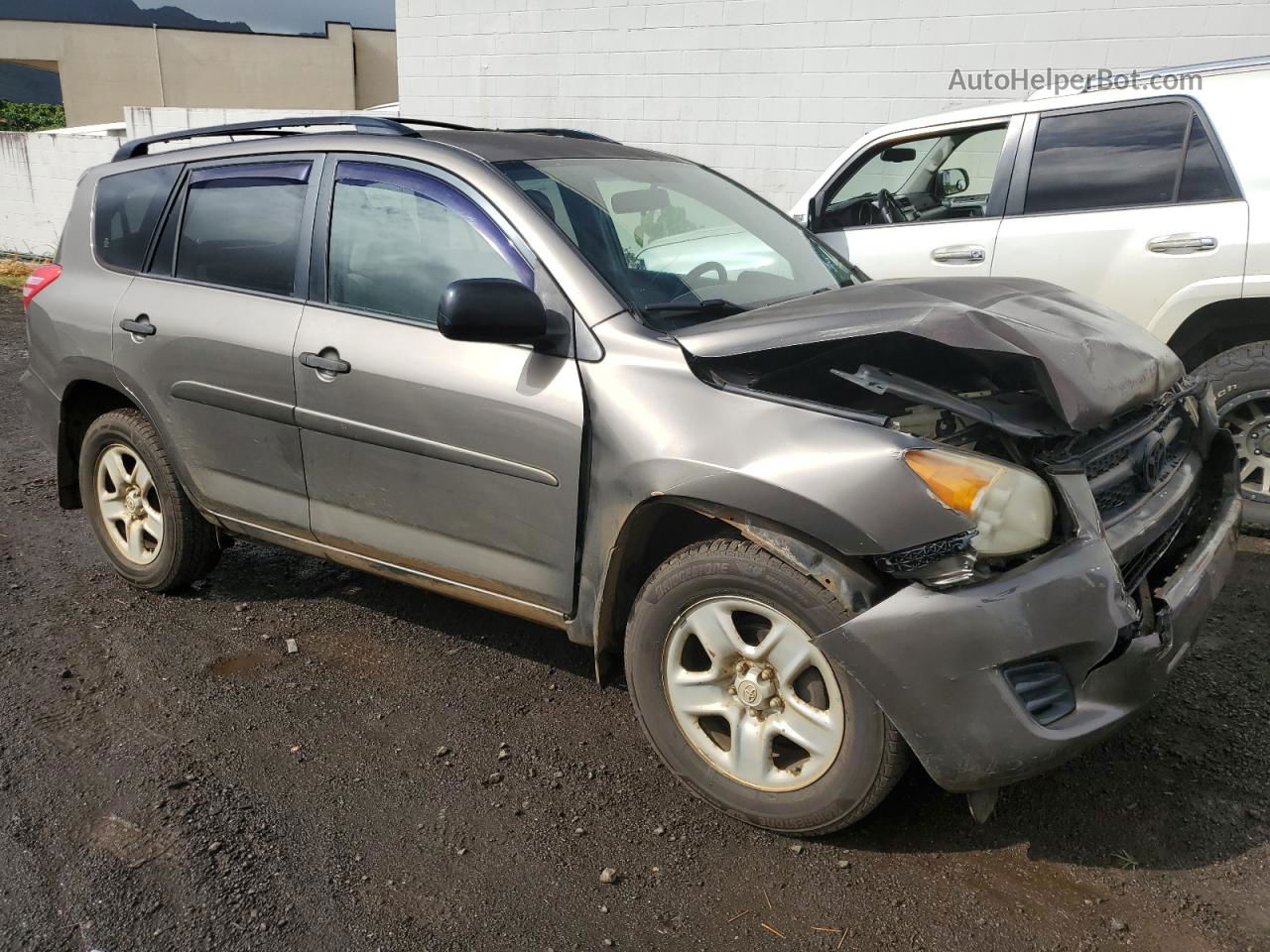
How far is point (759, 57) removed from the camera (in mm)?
9320

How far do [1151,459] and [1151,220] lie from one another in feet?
7.56

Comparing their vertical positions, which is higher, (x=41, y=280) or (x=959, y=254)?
(x=959, y=254)

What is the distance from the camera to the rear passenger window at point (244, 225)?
362 cm

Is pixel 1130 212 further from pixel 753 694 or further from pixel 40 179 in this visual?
pixel 40 179

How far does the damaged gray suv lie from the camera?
2.41m

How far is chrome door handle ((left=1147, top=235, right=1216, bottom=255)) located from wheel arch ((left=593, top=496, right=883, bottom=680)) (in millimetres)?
2962

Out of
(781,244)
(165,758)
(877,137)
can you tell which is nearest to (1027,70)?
(877,137)

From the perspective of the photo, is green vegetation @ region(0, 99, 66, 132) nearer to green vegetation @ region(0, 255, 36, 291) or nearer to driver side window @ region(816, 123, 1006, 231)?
green vegetation @ region(0, 255, 36, 291)

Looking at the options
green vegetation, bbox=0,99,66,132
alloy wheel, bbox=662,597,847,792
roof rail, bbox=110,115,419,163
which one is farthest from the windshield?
green vegetation, bbox=0,99,66,132

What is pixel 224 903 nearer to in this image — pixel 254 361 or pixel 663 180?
pixel 254 361

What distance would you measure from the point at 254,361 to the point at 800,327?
1927 millimetres

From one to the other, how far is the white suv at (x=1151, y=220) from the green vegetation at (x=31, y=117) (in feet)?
94.1

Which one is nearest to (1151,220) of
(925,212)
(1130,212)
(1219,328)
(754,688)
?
(1130,212)

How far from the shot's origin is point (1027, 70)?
8.17m
